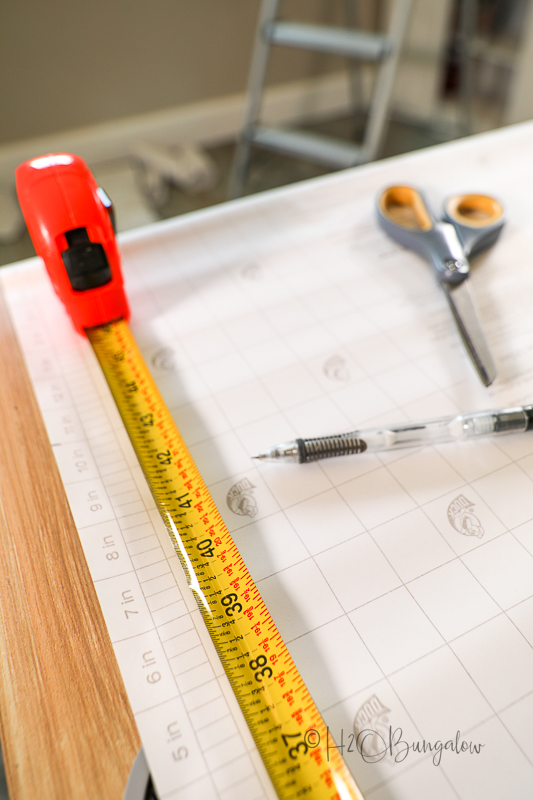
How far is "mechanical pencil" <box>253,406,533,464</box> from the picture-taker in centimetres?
42

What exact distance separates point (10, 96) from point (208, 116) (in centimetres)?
72

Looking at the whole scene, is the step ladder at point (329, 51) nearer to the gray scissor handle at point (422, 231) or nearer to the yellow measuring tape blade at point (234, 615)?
the gray scissor handle at point (422, 231)

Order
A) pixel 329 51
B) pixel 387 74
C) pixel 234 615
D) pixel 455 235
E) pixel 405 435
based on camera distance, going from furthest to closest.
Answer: pixel 329 51, pixel 387 74, pixel 455 235, pixel 405 435, pixel 234 615

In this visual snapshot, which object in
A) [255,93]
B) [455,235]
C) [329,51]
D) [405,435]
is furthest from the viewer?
[255,93]

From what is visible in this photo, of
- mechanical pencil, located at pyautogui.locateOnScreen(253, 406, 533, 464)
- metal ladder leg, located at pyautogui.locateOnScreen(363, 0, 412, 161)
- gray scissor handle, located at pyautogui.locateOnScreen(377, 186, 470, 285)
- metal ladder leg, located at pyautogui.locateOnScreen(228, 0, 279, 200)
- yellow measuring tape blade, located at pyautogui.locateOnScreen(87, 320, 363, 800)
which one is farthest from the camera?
metal ladder leg, located at pyautogui.locateOnScreen(228, 0, 279, 200)

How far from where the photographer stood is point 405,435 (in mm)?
438

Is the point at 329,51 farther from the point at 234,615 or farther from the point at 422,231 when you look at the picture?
the point at 234,615

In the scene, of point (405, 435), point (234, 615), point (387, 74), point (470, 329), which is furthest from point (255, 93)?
point (234, 615)

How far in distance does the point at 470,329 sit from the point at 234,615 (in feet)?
1.15

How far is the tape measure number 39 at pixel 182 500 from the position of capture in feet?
0.95

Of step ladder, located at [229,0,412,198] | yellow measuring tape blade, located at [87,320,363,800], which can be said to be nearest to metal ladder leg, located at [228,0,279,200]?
step ladder, located at [229,0,412,198]

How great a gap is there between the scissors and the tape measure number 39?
0.29 m

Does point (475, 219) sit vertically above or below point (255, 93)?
above

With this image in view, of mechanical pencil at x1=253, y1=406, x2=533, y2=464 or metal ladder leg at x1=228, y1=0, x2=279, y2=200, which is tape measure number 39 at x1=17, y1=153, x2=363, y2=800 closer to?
mechanical pencil at x1=253, y1=406, x2=533, y2=464
